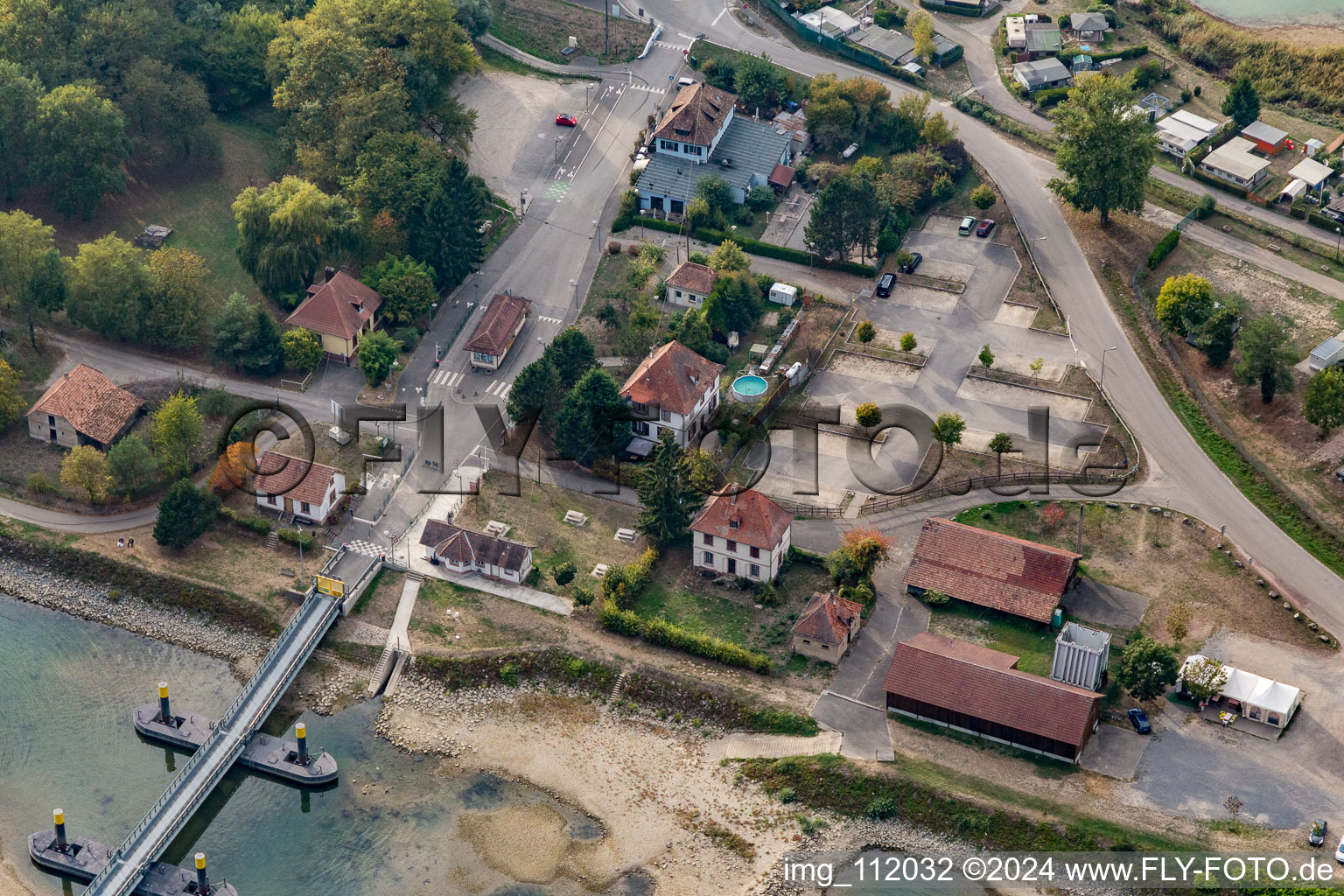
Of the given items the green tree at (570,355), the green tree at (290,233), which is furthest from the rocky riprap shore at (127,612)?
the green tree at (290,233)

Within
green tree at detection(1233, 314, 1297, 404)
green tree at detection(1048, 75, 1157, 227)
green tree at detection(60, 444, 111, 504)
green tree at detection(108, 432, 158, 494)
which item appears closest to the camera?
green tree at detection(60, 444, 111, 504)

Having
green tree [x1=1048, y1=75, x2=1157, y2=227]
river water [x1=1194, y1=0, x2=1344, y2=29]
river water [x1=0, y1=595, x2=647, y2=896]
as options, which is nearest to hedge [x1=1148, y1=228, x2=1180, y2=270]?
green tree [x1=1048, y1=75, x2=1157, y2=227]

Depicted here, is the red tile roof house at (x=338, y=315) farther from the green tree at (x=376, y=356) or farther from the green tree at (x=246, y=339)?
the green tree at (x=246, y=339)

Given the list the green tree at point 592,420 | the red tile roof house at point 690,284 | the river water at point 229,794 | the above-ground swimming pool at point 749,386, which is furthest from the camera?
the red tile roof house at point 690,284

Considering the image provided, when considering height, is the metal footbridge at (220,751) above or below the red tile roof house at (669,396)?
below

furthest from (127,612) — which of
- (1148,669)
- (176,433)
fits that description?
(1148,669)

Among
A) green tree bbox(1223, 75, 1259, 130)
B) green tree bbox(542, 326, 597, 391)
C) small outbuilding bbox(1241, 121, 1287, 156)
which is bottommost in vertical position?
green tree bbox(542, 326, 597, 391)

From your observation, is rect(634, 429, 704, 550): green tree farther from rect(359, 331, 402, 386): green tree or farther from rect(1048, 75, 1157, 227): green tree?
rect(1048, 75, 1157, 227): green tree
